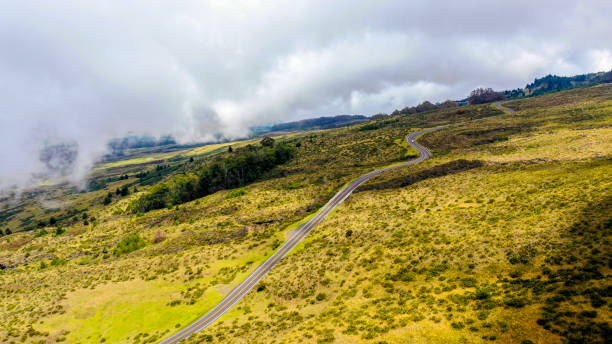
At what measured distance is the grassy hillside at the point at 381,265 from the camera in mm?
18344

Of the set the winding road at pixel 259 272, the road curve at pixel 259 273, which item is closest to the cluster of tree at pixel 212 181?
the winding road at pixel 259 272

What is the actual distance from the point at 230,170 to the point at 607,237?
120271 millimetres

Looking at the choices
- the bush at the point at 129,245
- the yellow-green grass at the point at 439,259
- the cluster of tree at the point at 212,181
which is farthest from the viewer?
the cluster of tree at the point at 212,181

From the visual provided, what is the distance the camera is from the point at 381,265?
30.7 meters

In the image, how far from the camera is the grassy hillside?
18344 mm

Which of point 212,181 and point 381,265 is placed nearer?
point 381,265

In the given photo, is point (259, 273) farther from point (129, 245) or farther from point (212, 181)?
point (212, 181)

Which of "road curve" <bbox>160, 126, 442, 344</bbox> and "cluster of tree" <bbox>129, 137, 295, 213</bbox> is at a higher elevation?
"cluster of tree" <bbox>129, 137, 295, 213</bbox>

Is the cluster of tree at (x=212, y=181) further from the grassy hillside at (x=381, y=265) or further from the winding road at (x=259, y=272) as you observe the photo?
the winding road at (x=259, y=272)

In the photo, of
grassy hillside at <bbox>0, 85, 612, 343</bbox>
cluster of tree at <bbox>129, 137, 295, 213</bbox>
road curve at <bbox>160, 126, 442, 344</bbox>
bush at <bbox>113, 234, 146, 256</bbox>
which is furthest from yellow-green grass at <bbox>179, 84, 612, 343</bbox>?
cluster of tree at <bbox>129, 137, 295, 213</bbox>

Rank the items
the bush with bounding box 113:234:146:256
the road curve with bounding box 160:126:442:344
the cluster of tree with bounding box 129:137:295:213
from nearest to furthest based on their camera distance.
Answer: the road curve with bounding box 160:126:442:344, the bush with bounding box 113:234:146:256, the cluster of tree with bounding box 129:137:295:213

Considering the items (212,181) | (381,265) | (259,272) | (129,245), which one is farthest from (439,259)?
(212,181)

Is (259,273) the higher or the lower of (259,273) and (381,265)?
the lower

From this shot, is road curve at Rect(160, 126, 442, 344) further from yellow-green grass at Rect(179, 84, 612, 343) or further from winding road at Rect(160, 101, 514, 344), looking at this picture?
yellow-green grass at Rect(179, 84, 612, 343)
